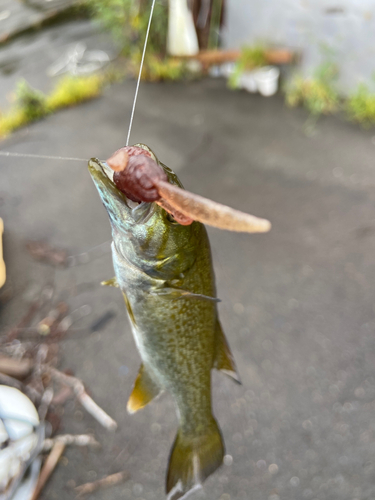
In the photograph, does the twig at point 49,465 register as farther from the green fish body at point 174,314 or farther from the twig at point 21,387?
the green fish body at point 174,314

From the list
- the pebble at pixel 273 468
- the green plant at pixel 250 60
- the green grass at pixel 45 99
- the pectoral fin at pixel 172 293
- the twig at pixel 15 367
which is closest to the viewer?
the pectoral fin at pixel 172 293

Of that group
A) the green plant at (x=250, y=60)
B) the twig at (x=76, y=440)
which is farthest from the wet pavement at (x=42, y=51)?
the twig at (x=76, y=440)

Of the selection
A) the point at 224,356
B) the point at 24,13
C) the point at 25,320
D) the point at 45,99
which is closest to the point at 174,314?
the point at 224,356

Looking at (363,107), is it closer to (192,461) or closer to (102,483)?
(192,461)

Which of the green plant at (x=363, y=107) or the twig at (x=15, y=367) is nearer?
the twig at (x=15, y=367)

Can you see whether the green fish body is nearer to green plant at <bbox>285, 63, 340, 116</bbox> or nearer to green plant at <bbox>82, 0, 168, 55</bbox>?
green plant at <bbox>285, 63, 340, 116</bbox>

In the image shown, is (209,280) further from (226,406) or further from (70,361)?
(70,361)
